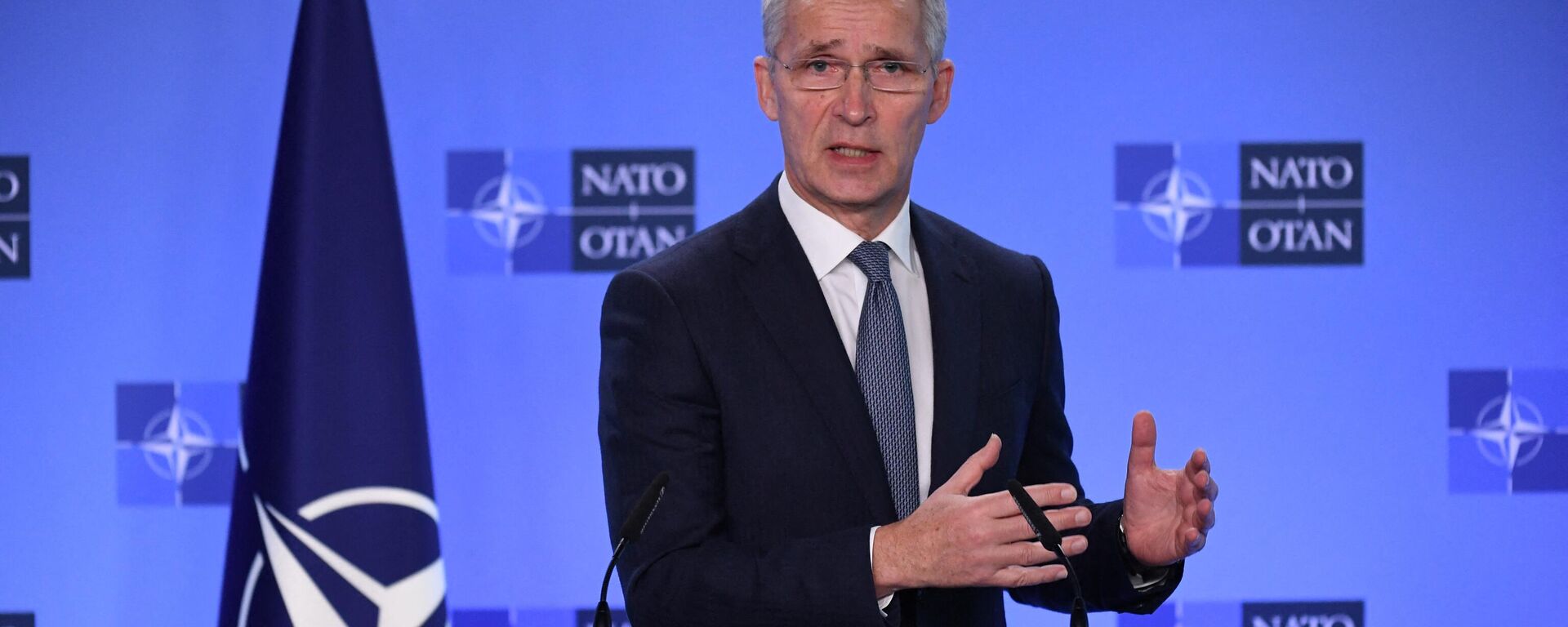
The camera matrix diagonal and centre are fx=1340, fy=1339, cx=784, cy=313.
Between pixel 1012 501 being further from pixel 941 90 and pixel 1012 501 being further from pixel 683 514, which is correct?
pixel 941 90

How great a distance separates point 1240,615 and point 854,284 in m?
1.95

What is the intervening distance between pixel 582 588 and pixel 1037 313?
1.70m

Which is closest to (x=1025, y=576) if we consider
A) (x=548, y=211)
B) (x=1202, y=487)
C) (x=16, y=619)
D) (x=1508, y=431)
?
(x=1202, y=487)

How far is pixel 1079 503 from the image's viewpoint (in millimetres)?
1893

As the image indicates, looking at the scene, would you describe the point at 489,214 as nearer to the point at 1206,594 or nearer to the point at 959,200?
the point at 959,200

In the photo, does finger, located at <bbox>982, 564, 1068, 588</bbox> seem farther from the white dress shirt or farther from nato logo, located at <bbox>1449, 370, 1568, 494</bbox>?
nato logo, located at <bbox>1449, 370, 1568, 494</bbox>

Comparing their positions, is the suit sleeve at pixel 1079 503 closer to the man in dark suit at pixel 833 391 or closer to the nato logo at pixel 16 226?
the man in dark suit at pixel 833 391

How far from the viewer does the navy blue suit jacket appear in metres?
1.58

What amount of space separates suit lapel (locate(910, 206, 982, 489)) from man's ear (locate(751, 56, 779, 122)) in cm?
26

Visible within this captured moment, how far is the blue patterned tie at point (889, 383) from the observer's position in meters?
1.74

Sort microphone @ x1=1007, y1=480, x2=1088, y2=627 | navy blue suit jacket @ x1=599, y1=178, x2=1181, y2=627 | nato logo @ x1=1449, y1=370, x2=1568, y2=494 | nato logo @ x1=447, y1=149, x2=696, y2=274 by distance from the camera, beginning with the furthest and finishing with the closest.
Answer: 1. nato logo @ x1=1449, y1=370, x2=1568, y2=494
2. nato logo @ x1=447, y1=149, x2=696, y2=274
3. navy blue suit jacket @ x1=599, y1=178, x2=1181, y2=627
4. microphone @ x1=1007, y1=480, x2=1088, y2=627

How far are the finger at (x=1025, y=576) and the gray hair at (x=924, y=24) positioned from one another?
Answer: 2.41 ft

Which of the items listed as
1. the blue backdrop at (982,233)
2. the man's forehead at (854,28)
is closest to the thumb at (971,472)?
the man's forehead at (854,28)

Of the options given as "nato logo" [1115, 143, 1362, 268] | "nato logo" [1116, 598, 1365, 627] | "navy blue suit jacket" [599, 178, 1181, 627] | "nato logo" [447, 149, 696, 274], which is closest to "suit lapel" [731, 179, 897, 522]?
"navy blue suit jacket" [599, 178, 1181, 627]
